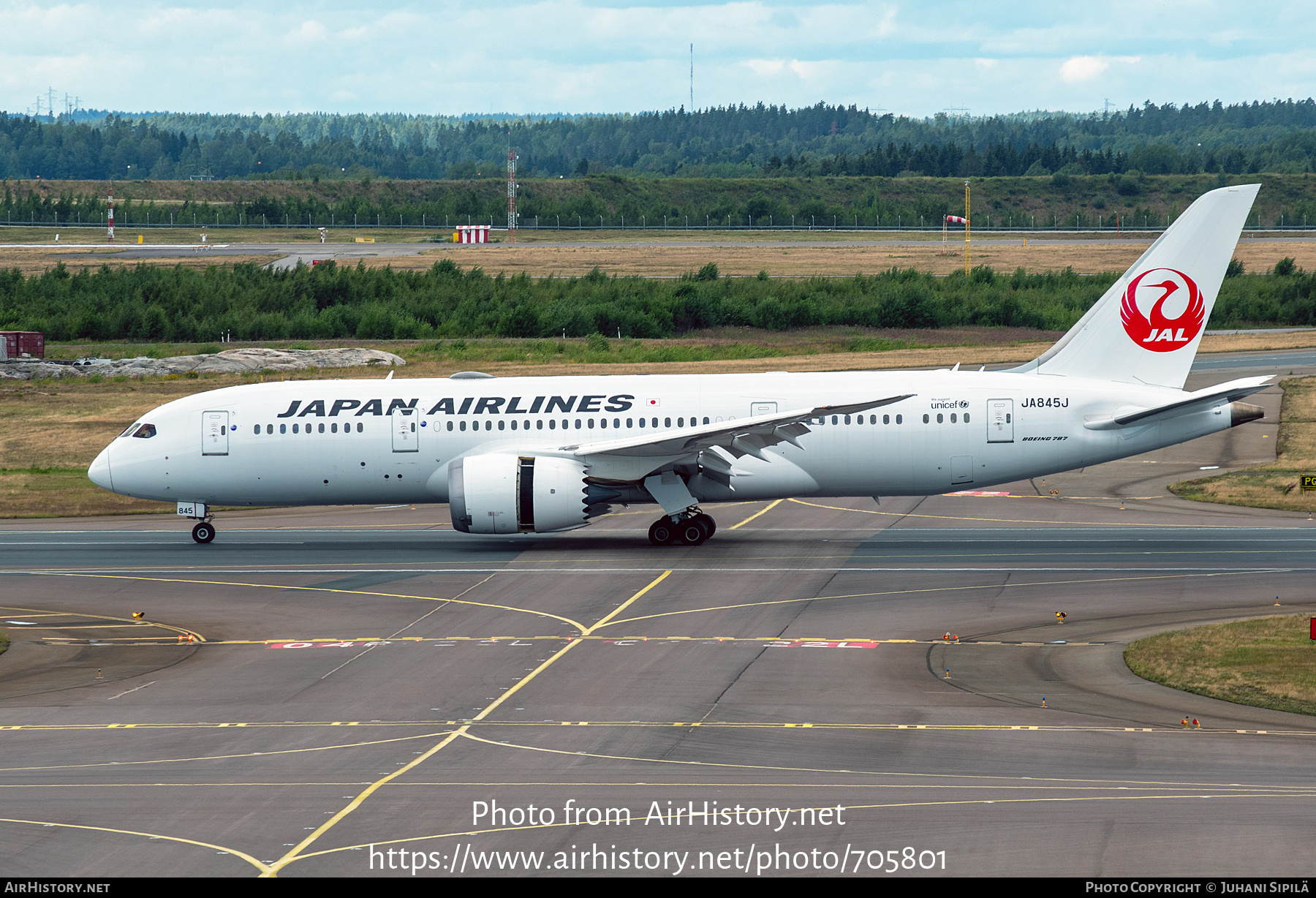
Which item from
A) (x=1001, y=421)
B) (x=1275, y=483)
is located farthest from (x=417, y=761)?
(x=1275, y=483)

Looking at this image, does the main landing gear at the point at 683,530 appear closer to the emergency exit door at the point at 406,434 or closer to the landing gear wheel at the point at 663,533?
the landing gear wheel at the point at 663,533

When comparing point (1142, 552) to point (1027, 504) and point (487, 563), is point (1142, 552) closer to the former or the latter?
point (1027, 504)

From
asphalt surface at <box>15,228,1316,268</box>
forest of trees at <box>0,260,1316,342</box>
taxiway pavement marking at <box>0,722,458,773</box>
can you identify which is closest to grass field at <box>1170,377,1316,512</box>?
taxiway pavement marking at <box>0,722,458,773</box>

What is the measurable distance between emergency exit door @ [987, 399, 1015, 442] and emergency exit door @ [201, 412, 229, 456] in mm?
21330

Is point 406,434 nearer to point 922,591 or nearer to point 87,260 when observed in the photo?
point 922,591

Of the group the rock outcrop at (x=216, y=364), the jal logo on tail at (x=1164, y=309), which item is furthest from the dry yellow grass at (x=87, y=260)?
the jal logo on tail at (x=1164, y=309)

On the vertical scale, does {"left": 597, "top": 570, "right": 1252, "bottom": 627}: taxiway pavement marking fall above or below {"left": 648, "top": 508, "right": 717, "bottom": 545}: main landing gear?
below

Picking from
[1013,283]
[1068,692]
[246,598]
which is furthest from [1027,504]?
[1013,283]

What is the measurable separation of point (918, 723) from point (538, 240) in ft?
485

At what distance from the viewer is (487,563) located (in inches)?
1439

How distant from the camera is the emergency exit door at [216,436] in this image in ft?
128

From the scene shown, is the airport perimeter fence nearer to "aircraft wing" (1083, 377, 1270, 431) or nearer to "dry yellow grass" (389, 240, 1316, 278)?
"dry yellow grass" (389, 240, 1316, 278)

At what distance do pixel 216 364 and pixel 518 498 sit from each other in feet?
145

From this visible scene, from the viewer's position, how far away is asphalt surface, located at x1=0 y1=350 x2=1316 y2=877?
1711cm
